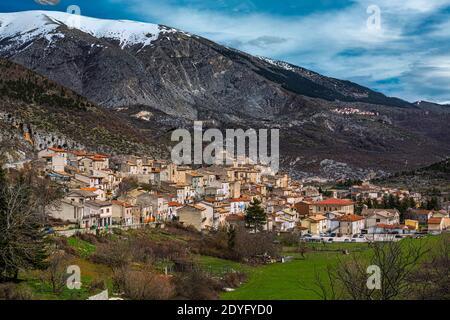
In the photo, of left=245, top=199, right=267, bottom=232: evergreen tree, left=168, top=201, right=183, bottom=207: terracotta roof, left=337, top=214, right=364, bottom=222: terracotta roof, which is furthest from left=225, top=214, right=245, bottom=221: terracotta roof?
left=337, top=214, right=364, bottom=222: terracotta roof

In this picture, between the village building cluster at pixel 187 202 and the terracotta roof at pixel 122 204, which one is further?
the terracotta roof at pixel 122 204

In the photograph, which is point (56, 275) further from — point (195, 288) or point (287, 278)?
point (287, 278)

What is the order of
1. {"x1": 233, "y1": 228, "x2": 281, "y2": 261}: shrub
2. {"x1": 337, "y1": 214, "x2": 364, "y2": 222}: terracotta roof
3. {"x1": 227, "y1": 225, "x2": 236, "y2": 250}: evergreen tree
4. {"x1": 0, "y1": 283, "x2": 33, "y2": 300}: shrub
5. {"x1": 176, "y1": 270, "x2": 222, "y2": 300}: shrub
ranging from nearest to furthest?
{"x1": 0, "y1": 283, "x2": 33, "y2": 300}: shrub, {"x1": 176, "y1": 270, "x2": 222, "y2": 300}: shrub, {"x1": 233, "y1": 228, "x2": 281, "y2": 261}: shrub, {"x1": 227, "y1": 225, "x2": 236, "y2": 250}: evergreen tree, {"x1": 337, "y1": 214, "x2": 364, "y2": 222}: terracotta roof

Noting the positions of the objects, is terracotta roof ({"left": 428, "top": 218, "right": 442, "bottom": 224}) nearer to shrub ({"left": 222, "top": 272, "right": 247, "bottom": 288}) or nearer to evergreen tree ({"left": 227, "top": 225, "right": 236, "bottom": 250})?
evergreen tree ({"left": 227, "top": 225, "right": 236, "bottom": 250})

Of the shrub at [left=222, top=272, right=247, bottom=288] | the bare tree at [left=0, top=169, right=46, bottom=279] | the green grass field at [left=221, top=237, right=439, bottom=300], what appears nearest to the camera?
the bare tree at [left=0, top=169, right=46, bottom=279]

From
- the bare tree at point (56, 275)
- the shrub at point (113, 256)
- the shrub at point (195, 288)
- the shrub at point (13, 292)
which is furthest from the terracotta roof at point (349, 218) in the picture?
the shrub at point (13, 292)

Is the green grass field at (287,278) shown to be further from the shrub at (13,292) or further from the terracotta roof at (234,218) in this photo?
the shrub at (13,292)

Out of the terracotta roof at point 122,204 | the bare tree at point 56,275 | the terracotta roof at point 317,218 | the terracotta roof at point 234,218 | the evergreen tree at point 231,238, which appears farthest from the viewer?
the terracotta roof at point 317,218
